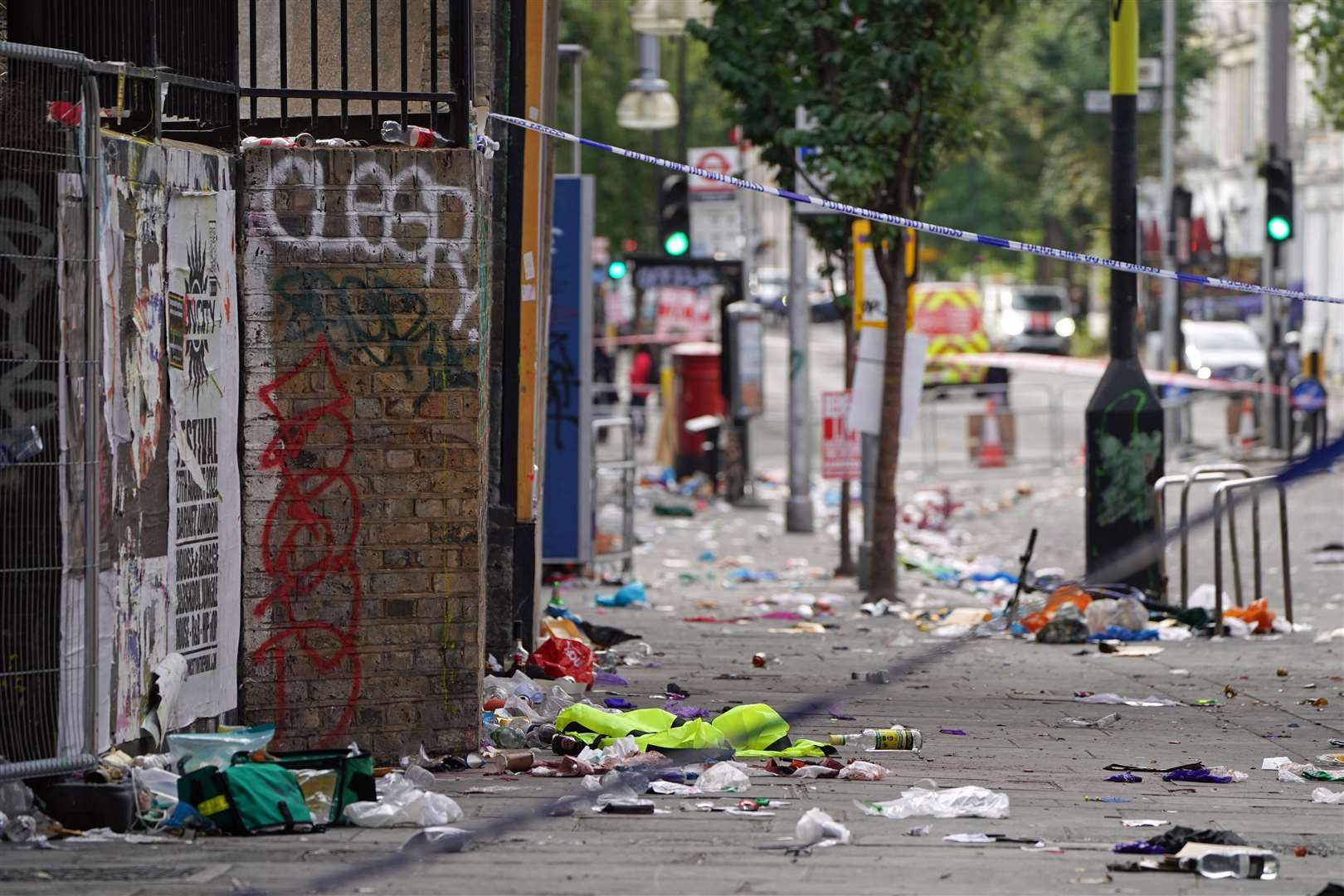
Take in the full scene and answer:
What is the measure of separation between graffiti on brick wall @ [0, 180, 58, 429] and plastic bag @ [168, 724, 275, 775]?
121cm

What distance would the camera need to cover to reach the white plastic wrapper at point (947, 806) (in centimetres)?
661

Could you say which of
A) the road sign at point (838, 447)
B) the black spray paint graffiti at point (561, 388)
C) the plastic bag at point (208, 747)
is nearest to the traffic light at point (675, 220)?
the road sign at point (838, 447)

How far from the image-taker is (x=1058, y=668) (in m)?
11.1

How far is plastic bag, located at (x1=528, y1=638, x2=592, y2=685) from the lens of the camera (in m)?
9.65

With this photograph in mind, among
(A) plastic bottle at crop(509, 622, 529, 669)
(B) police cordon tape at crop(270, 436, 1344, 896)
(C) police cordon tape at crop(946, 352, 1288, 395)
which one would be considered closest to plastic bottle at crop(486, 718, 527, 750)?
(B) police cordon tape at crop(270, 436, 1344, 896)

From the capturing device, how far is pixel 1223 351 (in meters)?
40.2

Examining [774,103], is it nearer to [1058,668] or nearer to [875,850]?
[1058,668]

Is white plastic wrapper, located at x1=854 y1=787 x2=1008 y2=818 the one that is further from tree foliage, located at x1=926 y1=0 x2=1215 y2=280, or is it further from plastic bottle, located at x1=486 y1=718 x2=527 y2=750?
tree foliage, located at x1=926 y1=0 x2=1215 y2=280

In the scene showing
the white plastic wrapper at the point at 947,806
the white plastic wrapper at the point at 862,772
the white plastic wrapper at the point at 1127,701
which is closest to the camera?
the white plastic wrapper at the point at 947,806

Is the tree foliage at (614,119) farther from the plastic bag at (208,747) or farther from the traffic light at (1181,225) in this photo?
the plastic bag at (208,747)

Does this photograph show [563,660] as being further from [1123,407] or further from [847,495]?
[847,495]

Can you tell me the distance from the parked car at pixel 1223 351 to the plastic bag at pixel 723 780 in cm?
3158

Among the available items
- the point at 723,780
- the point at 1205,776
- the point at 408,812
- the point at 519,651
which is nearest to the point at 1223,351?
the point at 519,651

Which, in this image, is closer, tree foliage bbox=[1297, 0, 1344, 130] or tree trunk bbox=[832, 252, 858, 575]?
tree trunk bbox=[832, 252, 858, 575]
